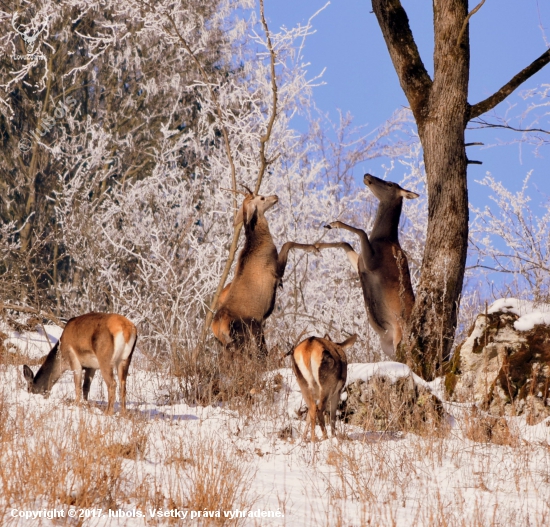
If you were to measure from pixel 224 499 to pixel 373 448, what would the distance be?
75.3 inches

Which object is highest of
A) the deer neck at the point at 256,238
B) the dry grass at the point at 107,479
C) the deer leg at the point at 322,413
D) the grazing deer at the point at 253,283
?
the deer neck at the point at 256,238

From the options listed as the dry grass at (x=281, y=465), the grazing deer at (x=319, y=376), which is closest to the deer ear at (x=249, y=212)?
the dry grass at (x=281, y=465)

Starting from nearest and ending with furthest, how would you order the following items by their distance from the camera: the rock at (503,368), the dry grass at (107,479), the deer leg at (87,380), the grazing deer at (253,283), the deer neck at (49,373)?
the dry grass at (107,479)
the rock at (503,368)
the deer leg at (87,380)
the deer neck at (49,373)
the grazing deer at (253,283)

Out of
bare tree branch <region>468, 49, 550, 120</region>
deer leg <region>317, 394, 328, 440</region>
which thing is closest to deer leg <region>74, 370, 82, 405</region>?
deer leg <region>317, 394, 328, 440</region>

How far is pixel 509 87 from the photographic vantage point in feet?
30.6

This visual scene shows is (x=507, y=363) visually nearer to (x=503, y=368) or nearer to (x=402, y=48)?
(x=503, y=368)

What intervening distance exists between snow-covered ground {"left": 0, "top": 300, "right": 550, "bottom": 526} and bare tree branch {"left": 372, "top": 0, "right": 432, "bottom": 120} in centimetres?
378

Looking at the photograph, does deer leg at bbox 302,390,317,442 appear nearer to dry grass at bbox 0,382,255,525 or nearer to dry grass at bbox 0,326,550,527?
dry grass at bbox 0,326,550,527

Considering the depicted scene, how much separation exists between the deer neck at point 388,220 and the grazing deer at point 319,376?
378cm

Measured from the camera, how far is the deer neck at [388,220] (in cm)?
1007

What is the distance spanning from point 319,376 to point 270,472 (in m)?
1.08

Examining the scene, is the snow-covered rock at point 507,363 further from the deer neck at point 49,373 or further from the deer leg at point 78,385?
the deer neck at point 49,373

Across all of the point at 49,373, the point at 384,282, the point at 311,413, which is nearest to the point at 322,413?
the point at 311,413

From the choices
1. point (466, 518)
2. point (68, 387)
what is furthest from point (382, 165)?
point (466, 518)
